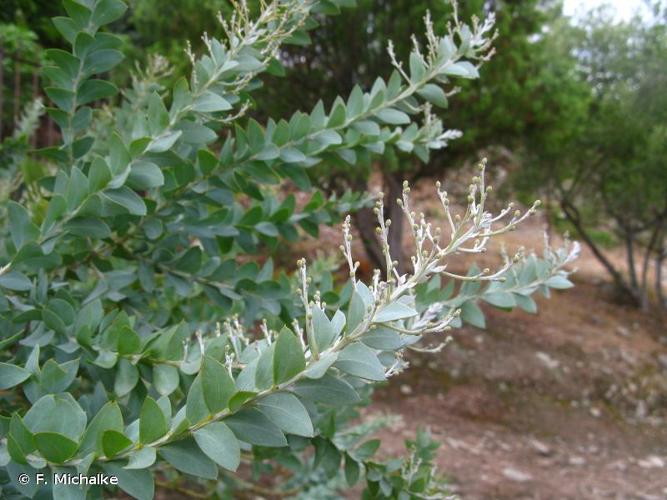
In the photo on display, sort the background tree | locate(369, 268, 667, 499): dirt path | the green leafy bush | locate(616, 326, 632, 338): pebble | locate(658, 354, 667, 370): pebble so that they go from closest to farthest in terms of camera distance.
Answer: the green leafy bush, locate(369, 268, 667, 499): dirt path, locate(658, 354, 667, 370): pebble, the background tree, locate(616, 326, 632, 338): pebble

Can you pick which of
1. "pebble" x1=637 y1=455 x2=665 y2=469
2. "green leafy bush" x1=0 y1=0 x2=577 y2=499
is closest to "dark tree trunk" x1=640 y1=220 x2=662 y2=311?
"pebble" x1=637 y1=455 x2=665 y2=469

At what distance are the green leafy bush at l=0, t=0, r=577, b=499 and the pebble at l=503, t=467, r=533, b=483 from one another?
2.54 m

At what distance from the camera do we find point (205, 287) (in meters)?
1.41

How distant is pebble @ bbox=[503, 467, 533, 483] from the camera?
3920 mm

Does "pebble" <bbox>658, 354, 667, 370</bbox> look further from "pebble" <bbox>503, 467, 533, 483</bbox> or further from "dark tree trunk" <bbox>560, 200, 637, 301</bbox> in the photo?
"pebble" <bbox>503, 467, 533, 483</bbox>

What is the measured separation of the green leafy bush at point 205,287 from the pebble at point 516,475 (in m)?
2.54

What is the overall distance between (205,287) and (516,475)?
3.22 metres

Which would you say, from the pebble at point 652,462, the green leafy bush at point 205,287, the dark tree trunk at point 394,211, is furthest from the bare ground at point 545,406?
the green leafy bush at point 205,287

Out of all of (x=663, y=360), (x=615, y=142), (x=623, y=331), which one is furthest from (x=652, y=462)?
(x=615, y=142)

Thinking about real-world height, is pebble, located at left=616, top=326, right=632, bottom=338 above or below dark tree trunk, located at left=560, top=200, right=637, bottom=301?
below

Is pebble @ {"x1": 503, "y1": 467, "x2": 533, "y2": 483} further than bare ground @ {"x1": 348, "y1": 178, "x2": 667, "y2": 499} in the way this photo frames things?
No

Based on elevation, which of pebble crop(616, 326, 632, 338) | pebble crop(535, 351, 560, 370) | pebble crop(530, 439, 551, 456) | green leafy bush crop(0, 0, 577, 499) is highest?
green leafy bush crop(0, 0, 577, 499)

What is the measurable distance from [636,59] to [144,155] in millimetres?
7464

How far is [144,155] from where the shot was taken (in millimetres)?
1125
